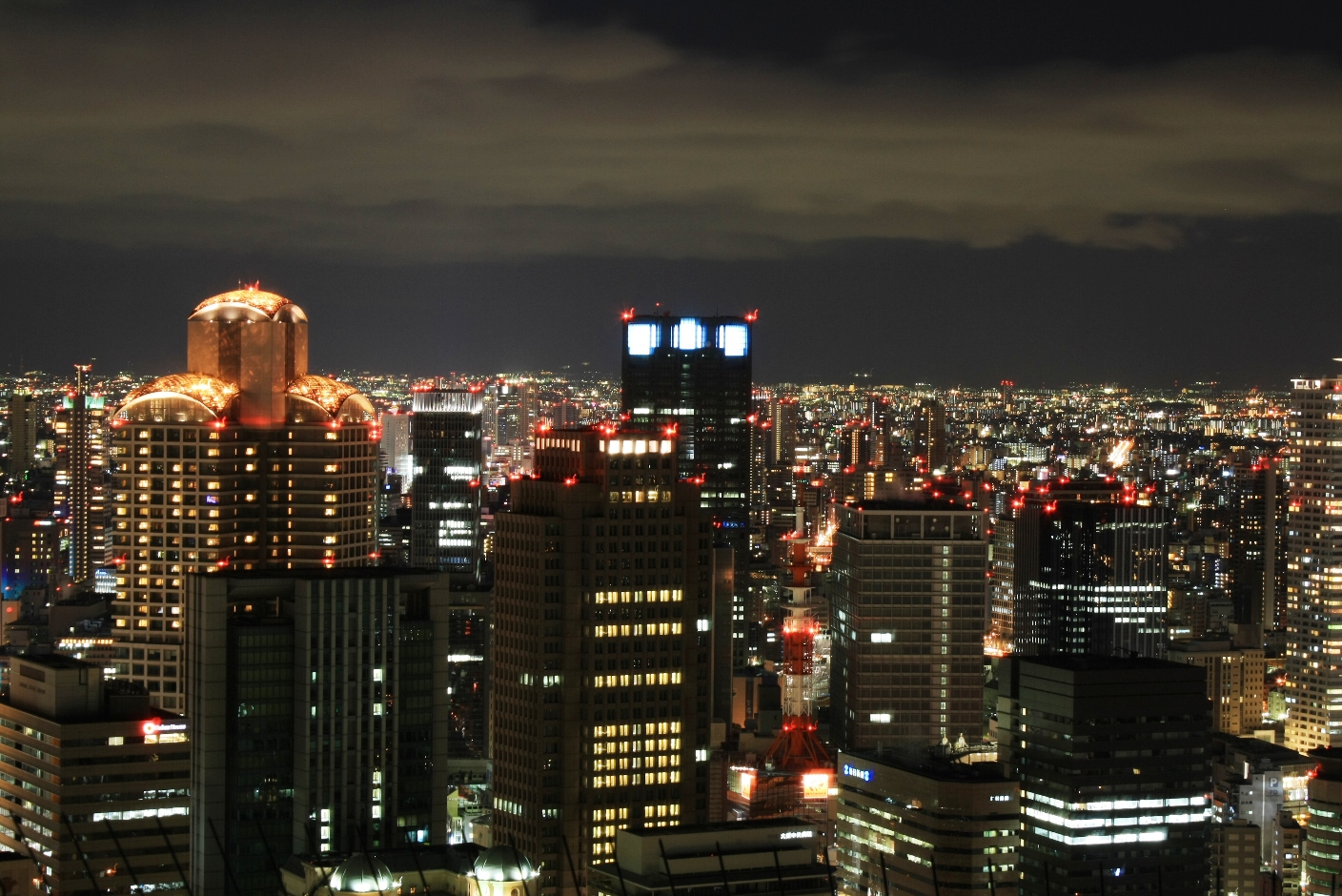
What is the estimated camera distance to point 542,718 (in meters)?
37.9

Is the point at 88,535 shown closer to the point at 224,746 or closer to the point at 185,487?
the point at 185,487

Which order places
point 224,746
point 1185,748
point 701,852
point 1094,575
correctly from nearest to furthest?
point 701,852 → point 224,746 → point 1185,748 → point 1094,575

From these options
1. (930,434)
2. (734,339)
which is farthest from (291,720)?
(930,434)

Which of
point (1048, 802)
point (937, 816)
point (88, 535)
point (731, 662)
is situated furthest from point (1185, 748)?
point (88, 535)

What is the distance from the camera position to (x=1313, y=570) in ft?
218

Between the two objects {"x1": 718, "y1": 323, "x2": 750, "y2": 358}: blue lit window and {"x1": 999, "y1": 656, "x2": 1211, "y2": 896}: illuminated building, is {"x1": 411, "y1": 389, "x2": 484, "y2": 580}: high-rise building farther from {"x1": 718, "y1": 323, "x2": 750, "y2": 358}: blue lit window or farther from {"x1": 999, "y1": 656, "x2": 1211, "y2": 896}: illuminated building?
{"x1": 999, "y1": 656, "x2": 1211, "y2": 896}: illuminated building

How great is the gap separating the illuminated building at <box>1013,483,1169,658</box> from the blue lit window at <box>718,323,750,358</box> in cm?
1161

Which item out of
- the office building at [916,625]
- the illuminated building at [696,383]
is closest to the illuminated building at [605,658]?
the office building at [916,625]

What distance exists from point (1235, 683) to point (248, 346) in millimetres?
34837

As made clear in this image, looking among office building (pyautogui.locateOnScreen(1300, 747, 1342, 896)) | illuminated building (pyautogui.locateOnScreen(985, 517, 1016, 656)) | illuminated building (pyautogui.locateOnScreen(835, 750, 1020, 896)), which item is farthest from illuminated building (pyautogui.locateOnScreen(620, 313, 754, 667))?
illuminated building (pyautogui.locateOnScreen(835, 750, 1020, 896))

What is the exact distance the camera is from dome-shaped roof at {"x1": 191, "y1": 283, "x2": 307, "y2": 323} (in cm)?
4438

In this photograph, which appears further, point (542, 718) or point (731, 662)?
point (731, 662)

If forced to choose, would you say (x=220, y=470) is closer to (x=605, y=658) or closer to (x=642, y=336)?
(x=605, y=658)

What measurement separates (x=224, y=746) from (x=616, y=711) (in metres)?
8.50
